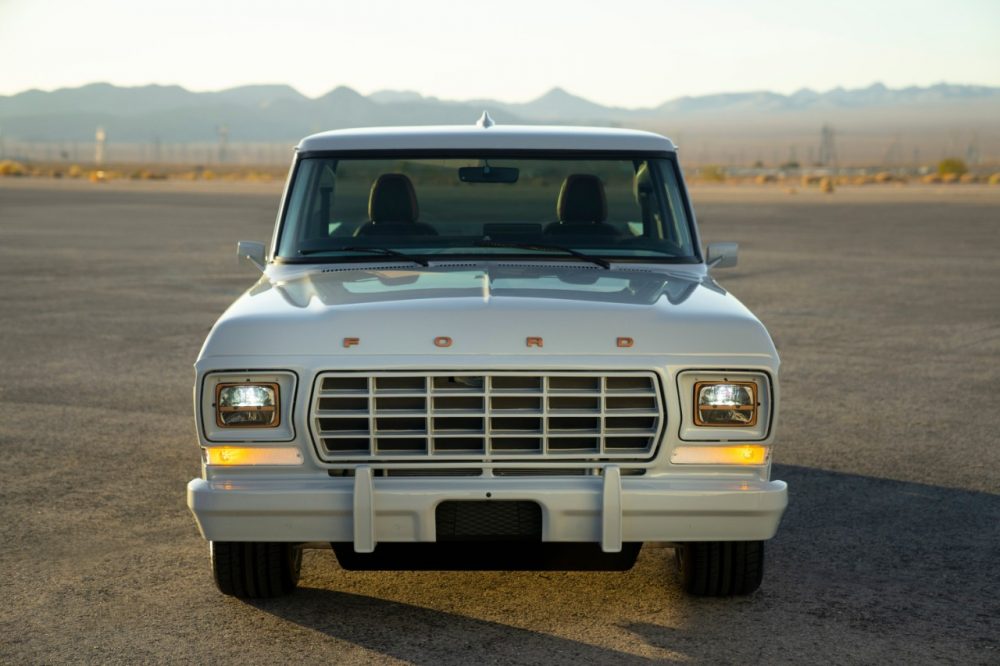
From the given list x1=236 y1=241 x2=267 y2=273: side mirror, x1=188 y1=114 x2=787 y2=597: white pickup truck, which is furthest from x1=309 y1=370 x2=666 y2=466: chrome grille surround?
x1=236 y1=241 x2=267 y2=273: side mirror

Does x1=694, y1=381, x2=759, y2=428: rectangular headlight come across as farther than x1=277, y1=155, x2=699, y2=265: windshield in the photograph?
No

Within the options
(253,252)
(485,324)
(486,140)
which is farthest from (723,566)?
(253,252)

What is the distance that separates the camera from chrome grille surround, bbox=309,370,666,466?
4.68 meters

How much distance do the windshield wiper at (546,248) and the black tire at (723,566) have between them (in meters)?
1.36

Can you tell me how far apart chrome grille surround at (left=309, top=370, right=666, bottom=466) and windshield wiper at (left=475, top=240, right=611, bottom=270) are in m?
1.31

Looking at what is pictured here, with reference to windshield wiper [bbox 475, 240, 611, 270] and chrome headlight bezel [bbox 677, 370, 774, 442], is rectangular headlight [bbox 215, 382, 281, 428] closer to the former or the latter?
chrome headlight bezel [bbox 677, 370, 774, 442]

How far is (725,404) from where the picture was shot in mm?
4762

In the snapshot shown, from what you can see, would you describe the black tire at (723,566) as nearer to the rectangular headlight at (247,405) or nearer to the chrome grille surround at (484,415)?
the chrome grille surround at (484,415)

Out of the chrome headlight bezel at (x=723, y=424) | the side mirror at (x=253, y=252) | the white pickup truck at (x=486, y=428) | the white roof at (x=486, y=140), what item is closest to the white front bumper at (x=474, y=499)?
the white pickup truck at (x=486, y=428)

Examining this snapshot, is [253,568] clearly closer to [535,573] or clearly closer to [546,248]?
[535,573]

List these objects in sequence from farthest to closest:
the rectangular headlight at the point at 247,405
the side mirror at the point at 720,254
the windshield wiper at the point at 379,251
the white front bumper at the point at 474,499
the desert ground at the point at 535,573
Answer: the side mirror at the point at 720,254 → the windshield wiper at the point at 379,251 → the desert ground at the point at 535,573 → the rectangular headlight at the point at 247,405 → the white front bumper at the point at 474,499

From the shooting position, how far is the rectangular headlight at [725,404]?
4.76 meters

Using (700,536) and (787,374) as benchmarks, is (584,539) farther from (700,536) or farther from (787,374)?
(787,374)

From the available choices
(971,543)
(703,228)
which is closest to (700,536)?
(971,543)
